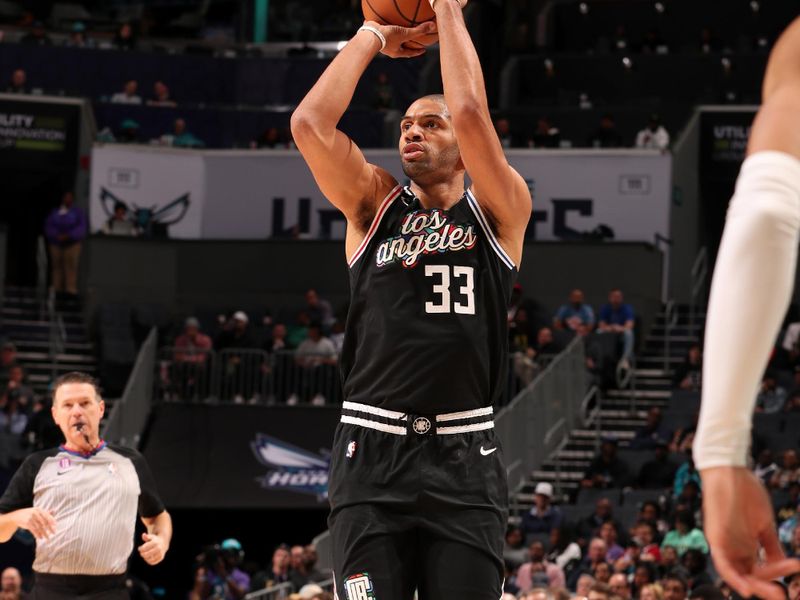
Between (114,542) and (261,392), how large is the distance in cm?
1613

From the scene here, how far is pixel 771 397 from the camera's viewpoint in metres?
21.0

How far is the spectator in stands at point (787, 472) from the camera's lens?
17719 millimetres

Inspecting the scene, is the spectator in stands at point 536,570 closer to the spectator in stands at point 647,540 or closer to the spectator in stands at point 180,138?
the spectator in stands at point 647,540

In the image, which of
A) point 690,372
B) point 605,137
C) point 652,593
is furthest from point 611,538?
point 605,137

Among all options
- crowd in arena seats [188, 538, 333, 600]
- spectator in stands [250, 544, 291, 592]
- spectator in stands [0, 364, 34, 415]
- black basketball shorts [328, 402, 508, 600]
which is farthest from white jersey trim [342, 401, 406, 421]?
spectator in stands [0, 364, 34, 415]

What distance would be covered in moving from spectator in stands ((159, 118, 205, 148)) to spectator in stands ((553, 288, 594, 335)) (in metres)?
8.69

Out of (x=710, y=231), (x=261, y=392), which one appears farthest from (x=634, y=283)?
(x=261, y=392)

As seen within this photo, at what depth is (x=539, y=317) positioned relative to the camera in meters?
25.4

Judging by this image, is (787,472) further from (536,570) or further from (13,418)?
(13,418)

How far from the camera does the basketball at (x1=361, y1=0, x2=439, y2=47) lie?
16.8 feet

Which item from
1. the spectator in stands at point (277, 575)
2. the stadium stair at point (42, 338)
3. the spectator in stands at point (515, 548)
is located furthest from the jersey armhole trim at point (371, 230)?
the stadium stair at point (42, 338)

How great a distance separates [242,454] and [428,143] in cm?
1815

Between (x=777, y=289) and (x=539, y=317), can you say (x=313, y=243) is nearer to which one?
(x=539, y=317)

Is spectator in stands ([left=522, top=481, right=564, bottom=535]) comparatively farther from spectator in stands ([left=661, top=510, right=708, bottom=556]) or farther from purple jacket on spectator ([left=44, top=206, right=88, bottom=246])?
purple jacket on spectator ([left=44, top=206, right=88, bottom=246])
